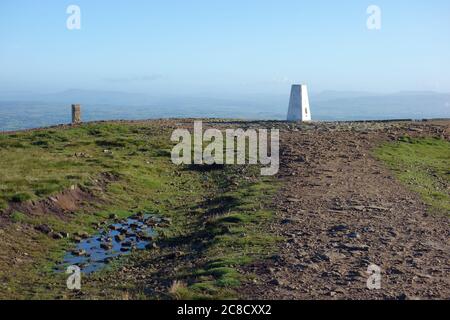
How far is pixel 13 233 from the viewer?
57.8 ft

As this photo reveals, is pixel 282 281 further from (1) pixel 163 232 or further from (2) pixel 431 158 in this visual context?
(2) pixel 431 158

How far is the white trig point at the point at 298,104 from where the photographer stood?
40.2 m

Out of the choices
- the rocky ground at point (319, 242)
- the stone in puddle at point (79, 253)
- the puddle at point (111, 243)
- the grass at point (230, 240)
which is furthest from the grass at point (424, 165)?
the stone in puddle at point (79, 253)

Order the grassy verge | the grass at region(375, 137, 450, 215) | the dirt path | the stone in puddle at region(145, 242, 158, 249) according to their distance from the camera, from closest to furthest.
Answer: the dirt path, the grassy verge, the stone in puddle at region(145, 242, 158, 249), the grass at region(375, 137, 450, 215)

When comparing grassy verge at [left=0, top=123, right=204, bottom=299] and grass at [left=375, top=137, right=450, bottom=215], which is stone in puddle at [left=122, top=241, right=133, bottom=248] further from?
grass at [left=375, top=137, right=450, bottom=215]

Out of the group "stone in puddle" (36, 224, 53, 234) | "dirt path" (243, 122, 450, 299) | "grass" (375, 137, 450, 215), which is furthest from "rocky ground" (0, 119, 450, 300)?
"grass" (375, 137, 450, 215)

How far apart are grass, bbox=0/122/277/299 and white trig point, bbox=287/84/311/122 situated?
984 centimetres

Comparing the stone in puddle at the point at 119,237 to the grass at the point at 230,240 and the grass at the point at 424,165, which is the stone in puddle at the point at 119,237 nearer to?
→ the grass at the point at 230,240

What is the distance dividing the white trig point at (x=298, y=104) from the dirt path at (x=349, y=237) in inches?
535

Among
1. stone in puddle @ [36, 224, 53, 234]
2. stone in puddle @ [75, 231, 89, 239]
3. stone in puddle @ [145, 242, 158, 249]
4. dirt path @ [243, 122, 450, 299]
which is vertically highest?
dirt path @ [243, 122, 450, 299]

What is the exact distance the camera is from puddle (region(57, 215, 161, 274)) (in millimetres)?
16344
